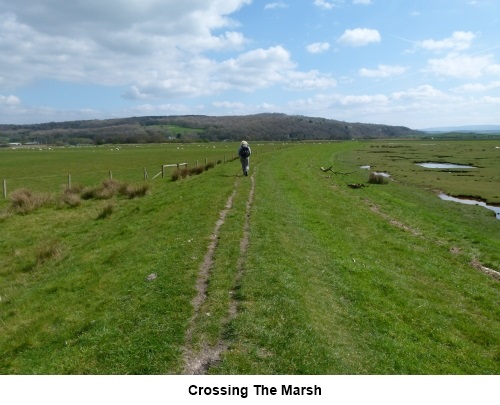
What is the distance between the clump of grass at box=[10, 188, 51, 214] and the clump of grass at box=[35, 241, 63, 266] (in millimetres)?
11094

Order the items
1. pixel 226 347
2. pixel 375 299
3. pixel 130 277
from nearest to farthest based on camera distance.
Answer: pixel 226 347 < pixel 375 299 < pixel 130 277

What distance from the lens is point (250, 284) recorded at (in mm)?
10102

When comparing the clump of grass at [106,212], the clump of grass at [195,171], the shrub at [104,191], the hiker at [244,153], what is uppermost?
the hiker at [244,153]

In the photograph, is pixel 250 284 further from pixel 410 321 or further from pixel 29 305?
→ pixel 29 305

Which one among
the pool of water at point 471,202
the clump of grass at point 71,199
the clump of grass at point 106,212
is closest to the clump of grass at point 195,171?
the clump of grass at point 71,199

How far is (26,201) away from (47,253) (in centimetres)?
1310

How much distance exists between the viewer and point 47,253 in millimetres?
16750

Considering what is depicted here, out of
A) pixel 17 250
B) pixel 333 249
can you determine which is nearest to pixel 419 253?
pixel 333 249

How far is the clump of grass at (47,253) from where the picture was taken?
16.3m

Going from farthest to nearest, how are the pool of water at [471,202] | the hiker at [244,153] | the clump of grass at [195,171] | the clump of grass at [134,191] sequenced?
the clump of grass at [195,171] → the clump of grass at [134,191] → the hiker at [244,153] → the pool of water at [471,202]

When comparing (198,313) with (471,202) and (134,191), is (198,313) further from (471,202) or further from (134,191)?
(471,202)

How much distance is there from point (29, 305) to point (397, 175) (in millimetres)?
42772

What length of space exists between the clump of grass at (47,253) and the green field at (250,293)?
0.27ft

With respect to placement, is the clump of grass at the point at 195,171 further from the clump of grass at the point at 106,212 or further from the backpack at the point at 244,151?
the clump of grass at the point at 106,212
